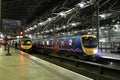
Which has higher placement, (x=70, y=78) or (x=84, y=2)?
(x=84, y=2)

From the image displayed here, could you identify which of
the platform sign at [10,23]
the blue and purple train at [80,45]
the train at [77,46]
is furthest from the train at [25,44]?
the blue and purple train at [80,45]

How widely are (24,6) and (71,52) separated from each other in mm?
13886

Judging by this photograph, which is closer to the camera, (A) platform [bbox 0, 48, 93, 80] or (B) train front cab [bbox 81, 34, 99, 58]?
(A) platform [bbox 0, 48, 93, 80]

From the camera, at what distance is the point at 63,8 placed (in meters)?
27.5

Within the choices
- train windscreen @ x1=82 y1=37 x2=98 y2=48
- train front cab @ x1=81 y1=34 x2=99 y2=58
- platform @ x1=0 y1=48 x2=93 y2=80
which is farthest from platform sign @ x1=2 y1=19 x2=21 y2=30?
platform @ x1=0 y1=48 x2=93 y2=80

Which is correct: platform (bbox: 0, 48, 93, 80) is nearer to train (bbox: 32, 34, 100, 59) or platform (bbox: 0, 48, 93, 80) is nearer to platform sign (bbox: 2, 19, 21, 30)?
train (bbox: 32, 34, 100, 59)

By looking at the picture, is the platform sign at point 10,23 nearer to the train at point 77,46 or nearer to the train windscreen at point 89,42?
the train at point 77,46

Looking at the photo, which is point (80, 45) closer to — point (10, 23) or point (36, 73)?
point (36, 73)

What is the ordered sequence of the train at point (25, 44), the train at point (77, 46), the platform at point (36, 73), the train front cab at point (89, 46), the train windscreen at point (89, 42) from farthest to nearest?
1. the train at point (25, 44)
2. the train windscreen at point (89, 42)
3. the train at point (77, 46)
4. the train front cab at point (89, 46)
5. the platform at point (36, 73)

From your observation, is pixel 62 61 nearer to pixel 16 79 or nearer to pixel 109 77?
pixel 109 77

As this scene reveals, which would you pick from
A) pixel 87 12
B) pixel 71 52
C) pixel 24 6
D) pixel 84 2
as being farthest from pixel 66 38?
pixel 87 12

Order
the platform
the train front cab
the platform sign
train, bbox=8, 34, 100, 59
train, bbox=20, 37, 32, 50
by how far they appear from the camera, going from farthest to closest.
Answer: the platform sign, train, bbox=20, 37, 32, 50, train, bbox=8, 34, 100, 59, the train front cab, the platform

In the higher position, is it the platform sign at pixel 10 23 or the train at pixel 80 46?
the platform sign at pixel 10 23

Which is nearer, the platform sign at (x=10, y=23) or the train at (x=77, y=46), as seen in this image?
the train at (x=77, y=46)
